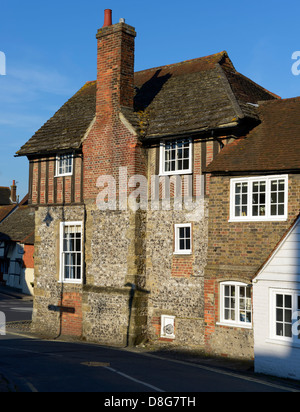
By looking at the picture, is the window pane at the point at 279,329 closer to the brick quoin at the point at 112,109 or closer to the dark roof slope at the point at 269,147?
the dark roof slope at the point at 269,147

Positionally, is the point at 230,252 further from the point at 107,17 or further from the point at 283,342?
the point at 107,17

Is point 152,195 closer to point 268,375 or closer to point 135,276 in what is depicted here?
point 135,276

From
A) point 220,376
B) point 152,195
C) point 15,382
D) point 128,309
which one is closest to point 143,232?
point 152,195

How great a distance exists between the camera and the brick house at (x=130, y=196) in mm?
19797

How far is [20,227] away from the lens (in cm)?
4812

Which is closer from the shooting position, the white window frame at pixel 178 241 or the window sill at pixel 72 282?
the white window frame at pixel 178 241

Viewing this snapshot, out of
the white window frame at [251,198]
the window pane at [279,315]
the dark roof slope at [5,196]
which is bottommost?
the window pane at [279,315]

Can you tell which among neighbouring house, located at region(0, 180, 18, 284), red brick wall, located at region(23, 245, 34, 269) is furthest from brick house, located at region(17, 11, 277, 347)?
neighbouring house, located at region(0, 180, 18, 284)

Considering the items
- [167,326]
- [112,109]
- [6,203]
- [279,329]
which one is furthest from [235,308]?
[6,203]

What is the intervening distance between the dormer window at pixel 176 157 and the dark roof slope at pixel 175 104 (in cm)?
60

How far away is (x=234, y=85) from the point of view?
71.1 ft

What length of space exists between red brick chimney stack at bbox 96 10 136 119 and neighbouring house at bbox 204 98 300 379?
5.37 meters

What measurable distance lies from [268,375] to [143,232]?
25.0 feet

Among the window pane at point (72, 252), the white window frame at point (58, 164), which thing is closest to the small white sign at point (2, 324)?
the window pane at point (72, 252)
